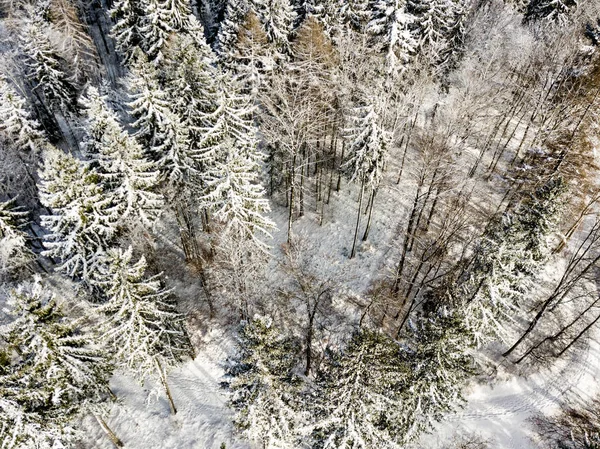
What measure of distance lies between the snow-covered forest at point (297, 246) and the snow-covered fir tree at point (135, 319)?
0.14m

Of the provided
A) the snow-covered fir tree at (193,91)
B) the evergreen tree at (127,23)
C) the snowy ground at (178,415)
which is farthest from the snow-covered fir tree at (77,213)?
the evergreen tree at (127,23)

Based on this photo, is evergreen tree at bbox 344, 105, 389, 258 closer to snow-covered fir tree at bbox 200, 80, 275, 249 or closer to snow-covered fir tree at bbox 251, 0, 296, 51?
snow-covered fir tree at bbox 200, 80, 275, 249

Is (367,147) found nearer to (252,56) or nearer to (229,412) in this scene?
(252,56)

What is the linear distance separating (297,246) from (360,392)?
9208 millimetres

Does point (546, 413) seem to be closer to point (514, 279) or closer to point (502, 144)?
point (514, 279)

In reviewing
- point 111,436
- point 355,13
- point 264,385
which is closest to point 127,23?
point 355,13

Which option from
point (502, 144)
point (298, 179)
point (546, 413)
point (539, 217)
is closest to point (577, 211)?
point (502, 144)

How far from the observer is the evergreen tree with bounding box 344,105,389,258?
72.4ft

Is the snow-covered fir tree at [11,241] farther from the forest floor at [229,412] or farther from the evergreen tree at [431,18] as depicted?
the evergreen tree at [431,18]

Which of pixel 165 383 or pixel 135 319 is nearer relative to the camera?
pixel 135 319

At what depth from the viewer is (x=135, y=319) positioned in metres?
16.7

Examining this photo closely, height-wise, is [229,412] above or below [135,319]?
below

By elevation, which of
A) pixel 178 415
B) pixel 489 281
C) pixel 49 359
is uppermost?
pixel 489 281

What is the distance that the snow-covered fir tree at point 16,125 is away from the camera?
27.8 meters
